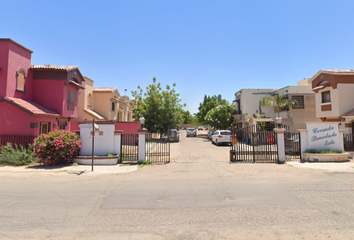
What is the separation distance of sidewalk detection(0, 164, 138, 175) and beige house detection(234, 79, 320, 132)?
1985cm

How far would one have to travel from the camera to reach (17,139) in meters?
12.8

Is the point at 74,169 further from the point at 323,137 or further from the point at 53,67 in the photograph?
the point at 323,137

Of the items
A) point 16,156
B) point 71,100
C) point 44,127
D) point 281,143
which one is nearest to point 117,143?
point 16,156

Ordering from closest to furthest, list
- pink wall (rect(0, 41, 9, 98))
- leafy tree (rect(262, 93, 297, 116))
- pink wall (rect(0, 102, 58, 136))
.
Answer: pink wall (rect(0, 102, 58, 136)) < pink wall (rect(0, 41, 9, 98)) < leafy tree (rect(262, 93, 297, 116))

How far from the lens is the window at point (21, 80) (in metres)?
14.7

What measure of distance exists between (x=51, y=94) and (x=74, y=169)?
29.0 ft

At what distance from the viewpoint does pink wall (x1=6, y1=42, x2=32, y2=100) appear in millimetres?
13977

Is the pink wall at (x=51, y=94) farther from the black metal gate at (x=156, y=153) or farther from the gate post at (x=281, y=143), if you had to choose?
the gate post at (x=281, y=143)

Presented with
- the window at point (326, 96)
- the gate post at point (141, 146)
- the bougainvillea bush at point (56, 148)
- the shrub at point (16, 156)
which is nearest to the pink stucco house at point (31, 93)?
the shrub at point (16, 156)

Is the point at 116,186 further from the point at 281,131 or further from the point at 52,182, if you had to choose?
the point at 281,131

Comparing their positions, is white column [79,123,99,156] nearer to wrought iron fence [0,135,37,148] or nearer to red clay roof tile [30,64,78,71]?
wrought iron fence [0,135,37,148]

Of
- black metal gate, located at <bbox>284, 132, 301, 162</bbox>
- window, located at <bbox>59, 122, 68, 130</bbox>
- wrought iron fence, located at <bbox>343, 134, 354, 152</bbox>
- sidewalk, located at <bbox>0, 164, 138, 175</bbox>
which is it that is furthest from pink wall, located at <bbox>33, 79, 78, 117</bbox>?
wrought iron fence, located at <bbox>343, 134, 354, 152</bbox>

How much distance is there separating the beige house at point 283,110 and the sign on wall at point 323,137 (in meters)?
13.0

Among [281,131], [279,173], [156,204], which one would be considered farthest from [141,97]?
[156,204]
